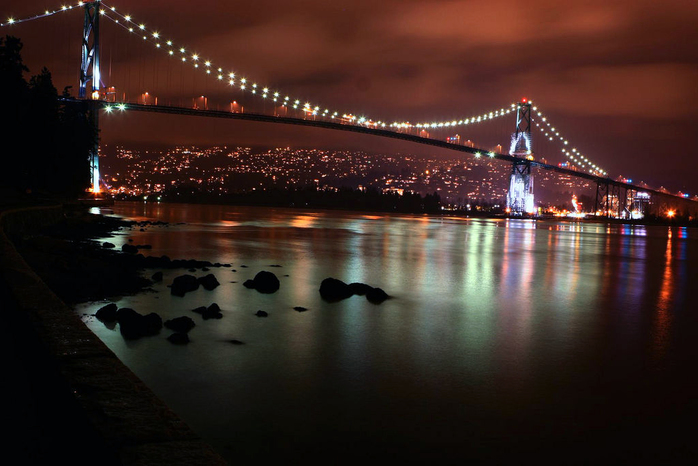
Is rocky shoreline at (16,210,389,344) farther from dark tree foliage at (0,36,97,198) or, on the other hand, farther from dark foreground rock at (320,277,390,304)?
dark tree foliage at (0,36,97,198)

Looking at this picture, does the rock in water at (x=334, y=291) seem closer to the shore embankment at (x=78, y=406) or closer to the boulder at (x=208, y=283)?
the boulder at (x=208, y=283)

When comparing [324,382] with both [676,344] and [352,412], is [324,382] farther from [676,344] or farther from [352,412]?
[676,344]

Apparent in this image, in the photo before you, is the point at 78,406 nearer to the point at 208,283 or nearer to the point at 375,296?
the point at 375,296

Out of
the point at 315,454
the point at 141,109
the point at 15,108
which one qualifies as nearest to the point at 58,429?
the point at 315,454

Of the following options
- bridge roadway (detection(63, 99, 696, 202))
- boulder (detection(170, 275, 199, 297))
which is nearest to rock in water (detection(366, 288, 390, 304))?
boulder (detection(170, 275, 199, 297))

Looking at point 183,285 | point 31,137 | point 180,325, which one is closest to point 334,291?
point 183,285

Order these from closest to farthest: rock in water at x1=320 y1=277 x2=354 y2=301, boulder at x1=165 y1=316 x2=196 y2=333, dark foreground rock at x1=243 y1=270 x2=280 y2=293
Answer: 1. boulder at x1=165 y1=316 x2=196 y2=333
2. rock in water at x1=320 y1=277 x2=354 y2=301
3. dark foreground rock at x1=243 y1=270 x2=280 y2=293
